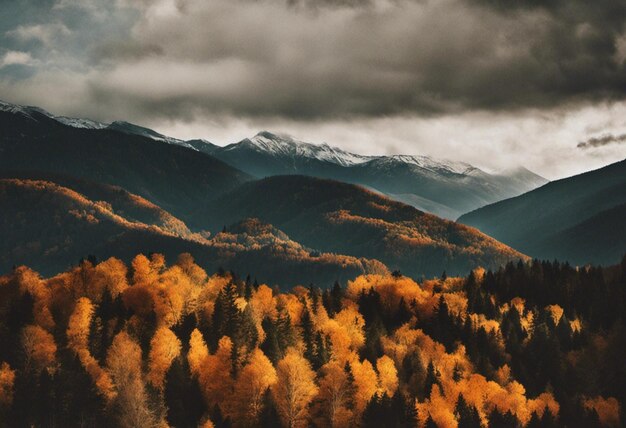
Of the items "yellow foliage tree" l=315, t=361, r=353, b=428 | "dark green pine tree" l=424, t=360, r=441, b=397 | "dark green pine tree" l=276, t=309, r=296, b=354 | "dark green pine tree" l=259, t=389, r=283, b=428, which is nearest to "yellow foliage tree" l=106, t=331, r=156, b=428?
"dark green pine tree" l=259, t=389, r=283, b=428

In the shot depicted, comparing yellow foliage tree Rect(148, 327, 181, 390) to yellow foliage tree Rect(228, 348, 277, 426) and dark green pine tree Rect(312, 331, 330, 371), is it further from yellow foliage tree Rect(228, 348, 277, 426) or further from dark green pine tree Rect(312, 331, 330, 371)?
dark green pine tree Rect(312, 331, 330, 371)

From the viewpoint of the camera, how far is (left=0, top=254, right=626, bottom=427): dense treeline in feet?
393

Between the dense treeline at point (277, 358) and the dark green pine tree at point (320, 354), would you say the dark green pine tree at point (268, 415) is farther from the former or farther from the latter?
the dark green pine tree at point (320, 354)

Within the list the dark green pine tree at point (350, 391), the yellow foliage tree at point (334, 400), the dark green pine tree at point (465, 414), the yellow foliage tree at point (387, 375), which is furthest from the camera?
the yellow foliage tree at point (387, 375)

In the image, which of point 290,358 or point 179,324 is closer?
point 290,358

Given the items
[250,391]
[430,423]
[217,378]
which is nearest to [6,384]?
[217,378]

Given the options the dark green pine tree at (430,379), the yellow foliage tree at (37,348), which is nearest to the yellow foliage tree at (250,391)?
the dark green pine tree at (430,379)

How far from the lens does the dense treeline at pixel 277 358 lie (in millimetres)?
119938

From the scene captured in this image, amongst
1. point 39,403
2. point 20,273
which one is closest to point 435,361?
point 39,403

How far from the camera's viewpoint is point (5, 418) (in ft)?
362

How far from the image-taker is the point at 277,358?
141375mm

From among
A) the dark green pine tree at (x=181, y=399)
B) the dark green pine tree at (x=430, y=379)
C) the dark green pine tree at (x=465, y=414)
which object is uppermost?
the dark green pine tree at (x=181, y=399)

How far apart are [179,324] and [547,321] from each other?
369 ft

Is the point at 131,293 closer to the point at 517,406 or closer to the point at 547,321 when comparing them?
the point at 517,406
